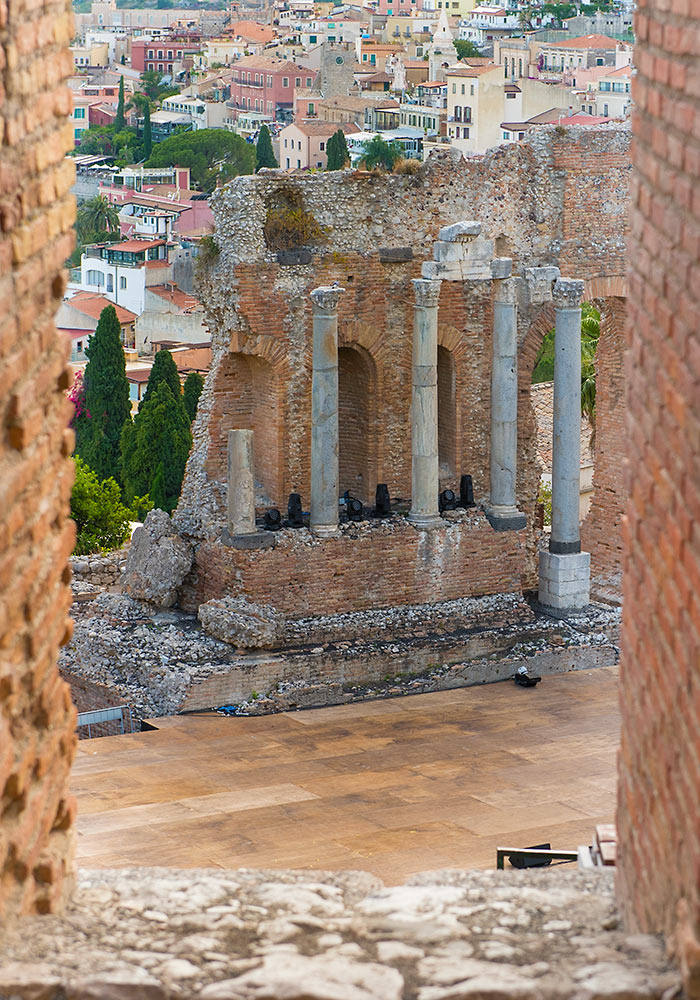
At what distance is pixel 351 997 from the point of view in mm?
6020

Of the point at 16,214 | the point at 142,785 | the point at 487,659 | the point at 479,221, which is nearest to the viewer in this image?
the point at 16,214

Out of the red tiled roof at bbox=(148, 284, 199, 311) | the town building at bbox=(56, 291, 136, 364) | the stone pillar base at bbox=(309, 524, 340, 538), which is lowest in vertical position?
the town building at bbox=(56, 291, 136, 364)

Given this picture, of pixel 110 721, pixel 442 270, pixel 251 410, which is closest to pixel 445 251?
pixel 442 270

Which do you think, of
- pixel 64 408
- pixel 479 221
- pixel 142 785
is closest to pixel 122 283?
pixel 479 221

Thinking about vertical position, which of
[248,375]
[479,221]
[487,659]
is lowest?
[487,659]

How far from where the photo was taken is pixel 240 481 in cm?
1973

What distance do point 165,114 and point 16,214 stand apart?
138m

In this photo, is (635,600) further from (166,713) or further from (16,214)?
(166,713)

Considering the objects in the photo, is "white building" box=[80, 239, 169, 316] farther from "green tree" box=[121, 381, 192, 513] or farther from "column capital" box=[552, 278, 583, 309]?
"column capital" box=[552, 278, 583, 309]

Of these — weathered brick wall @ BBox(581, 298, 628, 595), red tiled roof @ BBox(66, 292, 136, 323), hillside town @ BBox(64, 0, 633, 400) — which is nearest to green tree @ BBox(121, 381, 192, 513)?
hillside town @ BBox(64, 0, 633, 400)

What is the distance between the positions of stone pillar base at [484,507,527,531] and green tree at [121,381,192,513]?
678 inches

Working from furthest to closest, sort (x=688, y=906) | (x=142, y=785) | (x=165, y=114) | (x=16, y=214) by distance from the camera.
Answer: (x=165, y=114)
(x=142, y=785)
(x=16, y=214)
(x=688, y=906)

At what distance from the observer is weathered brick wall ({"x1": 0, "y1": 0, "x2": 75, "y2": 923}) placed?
20.5ft

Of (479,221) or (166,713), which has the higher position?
(479,221)
